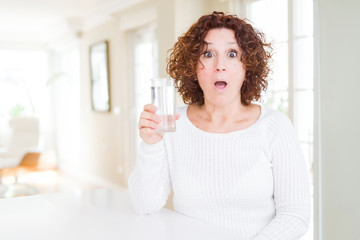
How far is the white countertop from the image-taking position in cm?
97

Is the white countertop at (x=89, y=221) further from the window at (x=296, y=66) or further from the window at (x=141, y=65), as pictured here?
the window at (x=141, y=65)

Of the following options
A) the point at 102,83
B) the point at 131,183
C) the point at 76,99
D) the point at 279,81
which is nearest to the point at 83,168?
the point at 76,99

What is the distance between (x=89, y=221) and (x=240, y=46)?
2.13ft

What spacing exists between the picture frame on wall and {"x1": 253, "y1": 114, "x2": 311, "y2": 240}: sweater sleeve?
418 centimetres

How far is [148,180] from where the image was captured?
1169mm

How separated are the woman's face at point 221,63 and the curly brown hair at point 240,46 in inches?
0.6

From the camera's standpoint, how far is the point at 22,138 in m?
4.27

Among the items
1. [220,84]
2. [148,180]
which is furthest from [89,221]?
[220,84]

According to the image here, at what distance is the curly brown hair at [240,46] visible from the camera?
117 centimetres
